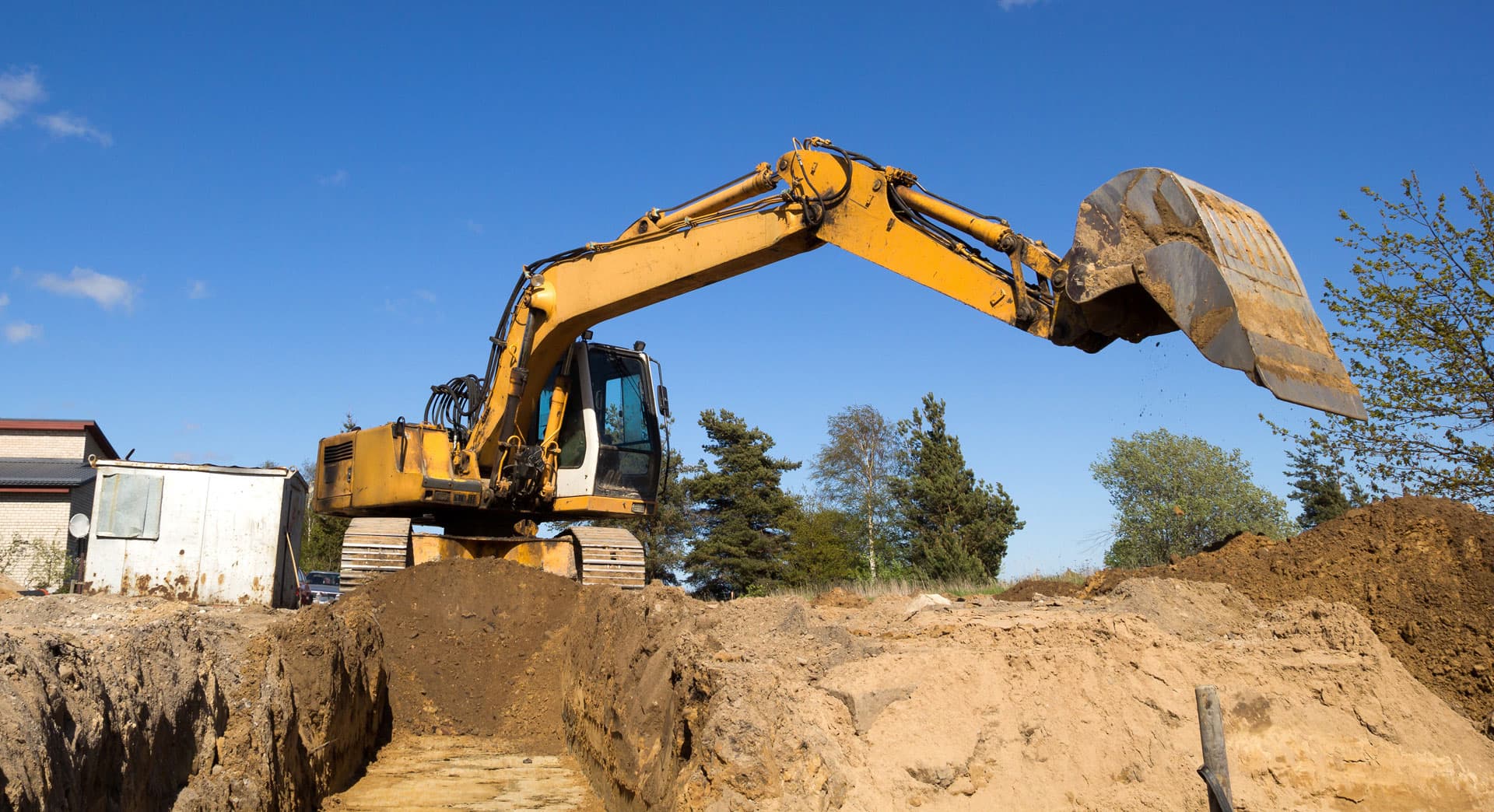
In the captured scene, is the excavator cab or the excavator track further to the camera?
the excavator cab

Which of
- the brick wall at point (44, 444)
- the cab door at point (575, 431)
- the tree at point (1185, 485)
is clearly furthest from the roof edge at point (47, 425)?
the tree at point (1185, 485)

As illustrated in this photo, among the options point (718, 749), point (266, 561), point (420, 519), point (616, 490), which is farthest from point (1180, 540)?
point (718, 749)

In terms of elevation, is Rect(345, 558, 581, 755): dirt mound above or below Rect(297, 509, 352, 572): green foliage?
below

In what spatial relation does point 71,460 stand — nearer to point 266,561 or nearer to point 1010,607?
point 266,561

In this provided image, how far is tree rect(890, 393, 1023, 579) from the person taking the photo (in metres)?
31.1

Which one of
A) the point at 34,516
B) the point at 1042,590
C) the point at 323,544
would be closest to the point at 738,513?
the point at 323,544

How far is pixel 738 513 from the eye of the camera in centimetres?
3631

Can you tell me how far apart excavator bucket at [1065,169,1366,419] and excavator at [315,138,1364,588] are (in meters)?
0.01

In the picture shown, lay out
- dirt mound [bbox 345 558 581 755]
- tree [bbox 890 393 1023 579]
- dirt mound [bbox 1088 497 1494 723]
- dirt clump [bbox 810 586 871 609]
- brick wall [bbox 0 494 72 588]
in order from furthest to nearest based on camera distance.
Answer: tree [bbox 890 393 1023 579] < brick wall [bbox 0 494 72 588] < dirt clump [bbox 810 586 871 609] < dirt mound [bbox 345 558 581 755] < dirt mound [bbox 1088 497 1494 723]

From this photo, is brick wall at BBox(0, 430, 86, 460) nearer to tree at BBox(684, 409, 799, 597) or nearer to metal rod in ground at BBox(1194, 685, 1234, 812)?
tree at BBox(684, 409, 799, 597)

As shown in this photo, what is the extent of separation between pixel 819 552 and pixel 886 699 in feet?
98.6

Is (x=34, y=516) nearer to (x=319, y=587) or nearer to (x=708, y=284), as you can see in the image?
(x=319, y=587)

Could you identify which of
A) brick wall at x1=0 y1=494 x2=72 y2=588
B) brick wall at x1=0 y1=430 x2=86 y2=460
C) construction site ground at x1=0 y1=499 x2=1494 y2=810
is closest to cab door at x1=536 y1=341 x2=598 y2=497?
construction site ground at x1=0 y1=499 x2=1494 y2=810

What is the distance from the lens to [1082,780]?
4.89m
